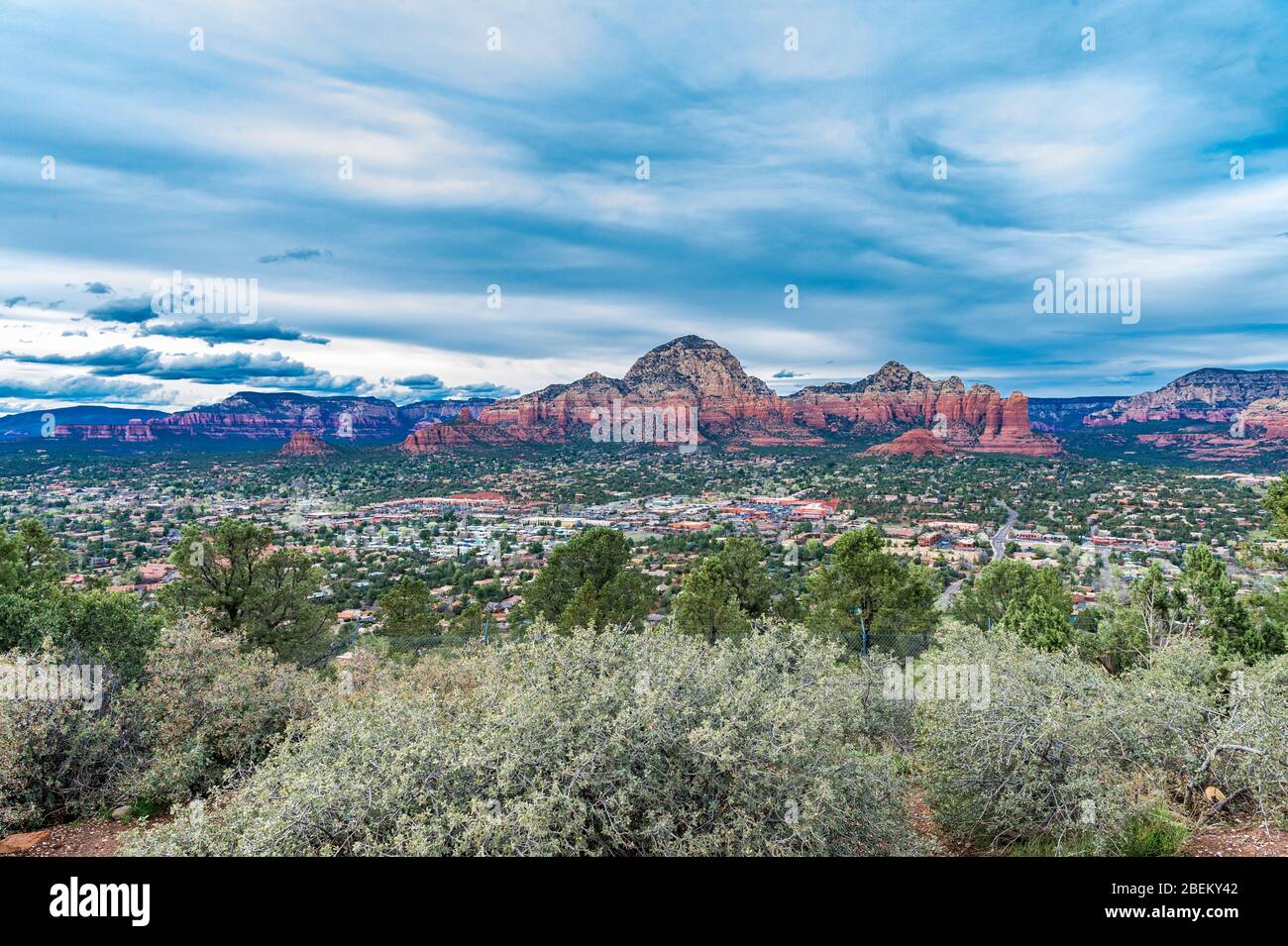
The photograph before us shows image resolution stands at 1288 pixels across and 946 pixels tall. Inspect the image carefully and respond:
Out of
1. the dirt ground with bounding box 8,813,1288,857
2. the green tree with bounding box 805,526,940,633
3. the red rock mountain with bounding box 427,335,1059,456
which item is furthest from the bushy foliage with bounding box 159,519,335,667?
the red rock mountain with bounding box 427,335,1059,456

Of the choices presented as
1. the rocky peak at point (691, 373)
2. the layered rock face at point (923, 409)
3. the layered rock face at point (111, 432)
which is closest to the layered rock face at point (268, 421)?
the layered rock face at point (111, 432)

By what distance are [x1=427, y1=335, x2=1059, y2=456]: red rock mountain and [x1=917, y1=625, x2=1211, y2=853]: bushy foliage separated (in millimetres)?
105115

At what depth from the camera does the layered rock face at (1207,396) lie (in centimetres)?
12231

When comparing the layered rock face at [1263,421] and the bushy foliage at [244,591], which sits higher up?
the layered rock face at [1263,421]

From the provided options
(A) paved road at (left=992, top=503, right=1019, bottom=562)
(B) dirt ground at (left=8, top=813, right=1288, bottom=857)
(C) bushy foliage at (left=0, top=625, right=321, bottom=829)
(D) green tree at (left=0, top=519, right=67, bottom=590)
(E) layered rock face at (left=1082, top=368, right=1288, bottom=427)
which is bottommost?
(A) paved road at (left=992, top=503, right=1019, bottom=562)

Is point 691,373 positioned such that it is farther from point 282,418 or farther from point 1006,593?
point 1006,593

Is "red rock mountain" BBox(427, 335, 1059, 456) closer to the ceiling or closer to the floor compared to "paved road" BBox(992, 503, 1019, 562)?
closer to the ceiling

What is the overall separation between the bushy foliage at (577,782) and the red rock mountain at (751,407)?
104855 millimetres

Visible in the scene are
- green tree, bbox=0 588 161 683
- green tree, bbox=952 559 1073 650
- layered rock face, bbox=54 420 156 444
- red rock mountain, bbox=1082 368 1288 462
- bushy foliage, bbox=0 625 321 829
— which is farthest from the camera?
layered rock face, bbox=54 420 156 444

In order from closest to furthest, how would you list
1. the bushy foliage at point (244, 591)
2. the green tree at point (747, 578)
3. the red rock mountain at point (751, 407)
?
the bushy foliage at point (244, 591) < the green tree at point (747, 578) < the red rock mountain at point (751, 407)

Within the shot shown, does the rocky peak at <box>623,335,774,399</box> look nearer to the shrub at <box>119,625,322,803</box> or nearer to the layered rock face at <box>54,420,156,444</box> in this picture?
the layered rock face at <box>54,420,156,444</box>

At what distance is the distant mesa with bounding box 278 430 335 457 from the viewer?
9768 cm

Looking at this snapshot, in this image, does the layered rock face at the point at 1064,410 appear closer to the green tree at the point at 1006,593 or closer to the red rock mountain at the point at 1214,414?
the red rock mountain at the point at 1214,414

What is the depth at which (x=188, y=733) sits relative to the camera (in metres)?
8.58
